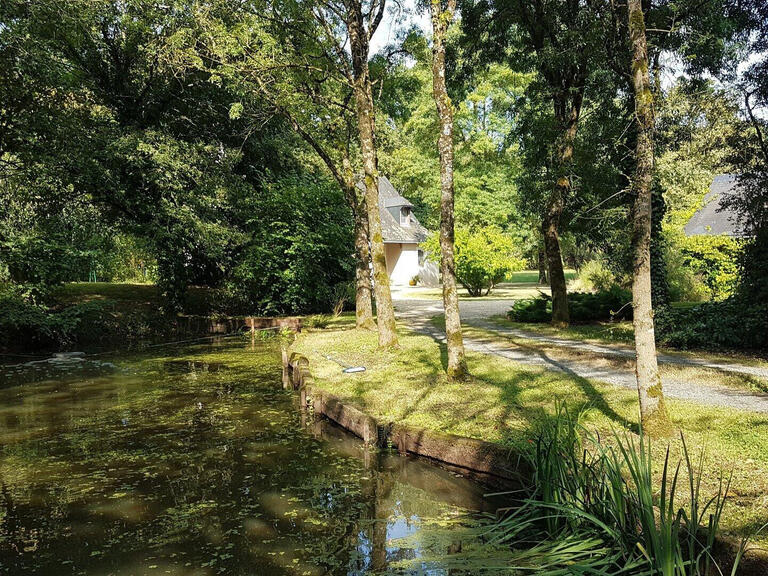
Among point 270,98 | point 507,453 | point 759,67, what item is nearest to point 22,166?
point 270,98

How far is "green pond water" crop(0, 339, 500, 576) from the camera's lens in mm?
4305

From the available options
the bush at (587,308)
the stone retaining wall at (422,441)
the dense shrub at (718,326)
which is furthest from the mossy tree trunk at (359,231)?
the dense shrub at (718,326)

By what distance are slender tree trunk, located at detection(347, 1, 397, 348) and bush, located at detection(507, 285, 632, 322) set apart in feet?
21.2

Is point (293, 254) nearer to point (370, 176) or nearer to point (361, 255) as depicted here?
point (361, 255)

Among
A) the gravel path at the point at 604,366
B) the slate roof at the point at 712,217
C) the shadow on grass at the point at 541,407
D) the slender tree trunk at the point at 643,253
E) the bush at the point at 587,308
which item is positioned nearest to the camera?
the slender tree trunk at the point at 643,253

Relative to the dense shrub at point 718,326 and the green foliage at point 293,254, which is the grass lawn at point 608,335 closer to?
the dense shrub at point 718,326

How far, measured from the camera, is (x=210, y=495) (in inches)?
217

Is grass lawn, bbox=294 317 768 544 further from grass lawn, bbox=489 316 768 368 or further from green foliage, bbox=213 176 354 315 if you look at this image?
green foliage, bbox=213 176 354 315

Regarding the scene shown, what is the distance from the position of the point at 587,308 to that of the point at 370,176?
27.4ft

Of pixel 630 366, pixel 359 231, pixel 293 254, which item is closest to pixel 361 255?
pixel 359 231

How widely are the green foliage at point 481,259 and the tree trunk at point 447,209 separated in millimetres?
18633

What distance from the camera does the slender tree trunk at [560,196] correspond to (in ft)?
45.7

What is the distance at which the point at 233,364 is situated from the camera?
13.2 meters

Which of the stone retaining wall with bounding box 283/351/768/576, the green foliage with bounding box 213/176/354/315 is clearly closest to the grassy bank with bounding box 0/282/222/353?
the green foliage with bounding box 213/176/354/315
